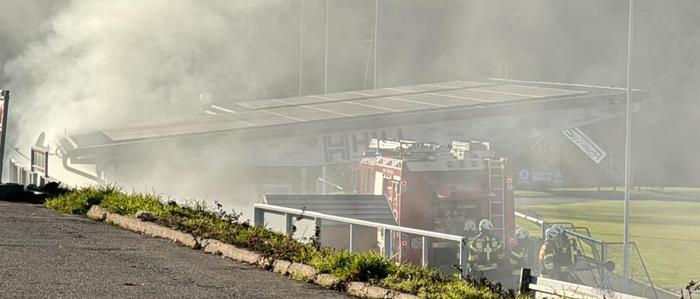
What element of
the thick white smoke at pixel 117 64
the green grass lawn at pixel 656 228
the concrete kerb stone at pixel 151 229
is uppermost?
the thick white smoke at pixel 117 64

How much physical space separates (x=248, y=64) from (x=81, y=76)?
378 inches

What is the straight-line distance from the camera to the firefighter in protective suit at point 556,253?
604 inches

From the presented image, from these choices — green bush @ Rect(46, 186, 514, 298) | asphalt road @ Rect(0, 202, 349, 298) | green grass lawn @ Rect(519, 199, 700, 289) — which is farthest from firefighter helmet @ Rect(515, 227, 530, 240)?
asphalt road @ Rect(0, 202, 349, 298)

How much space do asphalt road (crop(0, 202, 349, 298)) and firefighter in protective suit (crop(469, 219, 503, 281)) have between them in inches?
256

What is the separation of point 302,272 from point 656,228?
25.2 metres

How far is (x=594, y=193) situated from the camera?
137 ft

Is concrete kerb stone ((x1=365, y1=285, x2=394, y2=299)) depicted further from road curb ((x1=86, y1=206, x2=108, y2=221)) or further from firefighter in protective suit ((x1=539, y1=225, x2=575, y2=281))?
firefighter in protective suit ((x1=539, y1=225, x2=575, y2=281))

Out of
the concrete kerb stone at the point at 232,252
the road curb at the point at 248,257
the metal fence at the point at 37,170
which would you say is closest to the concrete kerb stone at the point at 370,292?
the road curb at the point at 248,257

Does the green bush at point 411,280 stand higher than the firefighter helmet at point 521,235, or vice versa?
the green bush at point 411,280

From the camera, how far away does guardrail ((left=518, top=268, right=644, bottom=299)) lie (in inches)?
252

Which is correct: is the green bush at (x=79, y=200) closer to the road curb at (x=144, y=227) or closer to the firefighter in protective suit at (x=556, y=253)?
the road curb at (x=144, y=227)

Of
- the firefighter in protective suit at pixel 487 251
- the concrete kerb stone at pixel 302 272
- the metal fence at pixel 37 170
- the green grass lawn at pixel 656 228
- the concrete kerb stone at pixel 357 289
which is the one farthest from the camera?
the green grass lawn at pixel 656 228

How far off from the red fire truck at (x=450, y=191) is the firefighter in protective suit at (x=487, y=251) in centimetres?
90

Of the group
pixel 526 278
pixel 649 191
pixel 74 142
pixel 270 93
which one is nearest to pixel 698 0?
pixel 649 191
